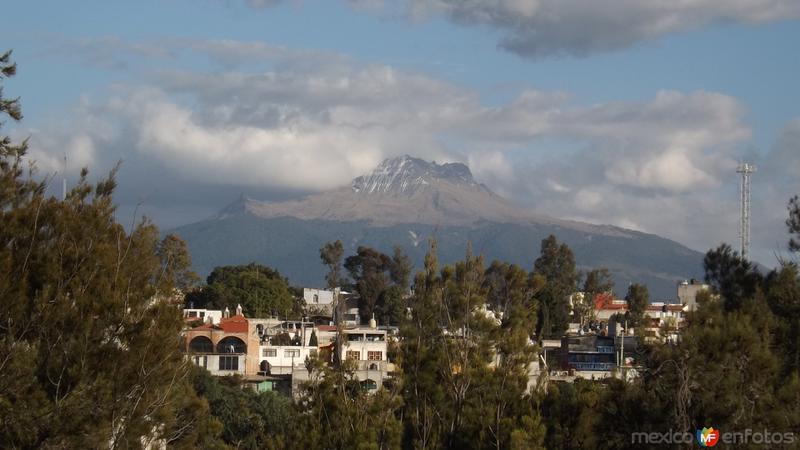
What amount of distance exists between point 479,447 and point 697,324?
5.21m

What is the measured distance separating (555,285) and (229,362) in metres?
29.0

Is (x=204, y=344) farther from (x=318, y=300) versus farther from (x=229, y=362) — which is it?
(x=318, y=300)

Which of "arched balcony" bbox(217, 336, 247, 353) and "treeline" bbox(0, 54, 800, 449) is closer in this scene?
"treeline" bbox(0, 54, 800, 449)

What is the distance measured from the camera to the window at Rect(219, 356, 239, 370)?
54406mm

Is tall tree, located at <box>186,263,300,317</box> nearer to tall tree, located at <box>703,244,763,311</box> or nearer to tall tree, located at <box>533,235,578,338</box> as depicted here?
tall tree, located at <box>533,235,578,338</box>

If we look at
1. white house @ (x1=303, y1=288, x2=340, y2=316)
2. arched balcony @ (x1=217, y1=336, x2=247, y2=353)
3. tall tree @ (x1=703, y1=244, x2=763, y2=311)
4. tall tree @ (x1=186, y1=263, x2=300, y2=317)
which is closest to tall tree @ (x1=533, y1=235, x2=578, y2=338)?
white house @ (x1=303, y1=288, x2=340, y2=316)

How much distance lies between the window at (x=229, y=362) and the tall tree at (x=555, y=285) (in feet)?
62.6

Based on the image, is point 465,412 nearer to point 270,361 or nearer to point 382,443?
point 382,443

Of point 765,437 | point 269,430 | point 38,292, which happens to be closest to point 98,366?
point 38,292

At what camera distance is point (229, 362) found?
2153 inches

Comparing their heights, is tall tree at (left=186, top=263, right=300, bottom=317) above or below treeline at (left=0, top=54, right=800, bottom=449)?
above

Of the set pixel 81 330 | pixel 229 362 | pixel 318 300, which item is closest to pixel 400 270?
pixel 318 300

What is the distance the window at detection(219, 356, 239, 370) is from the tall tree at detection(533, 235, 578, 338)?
62.6ft

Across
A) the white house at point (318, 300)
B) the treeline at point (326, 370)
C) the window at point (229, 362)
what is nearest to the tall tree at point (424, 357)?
the treeline at point (326, 370)
